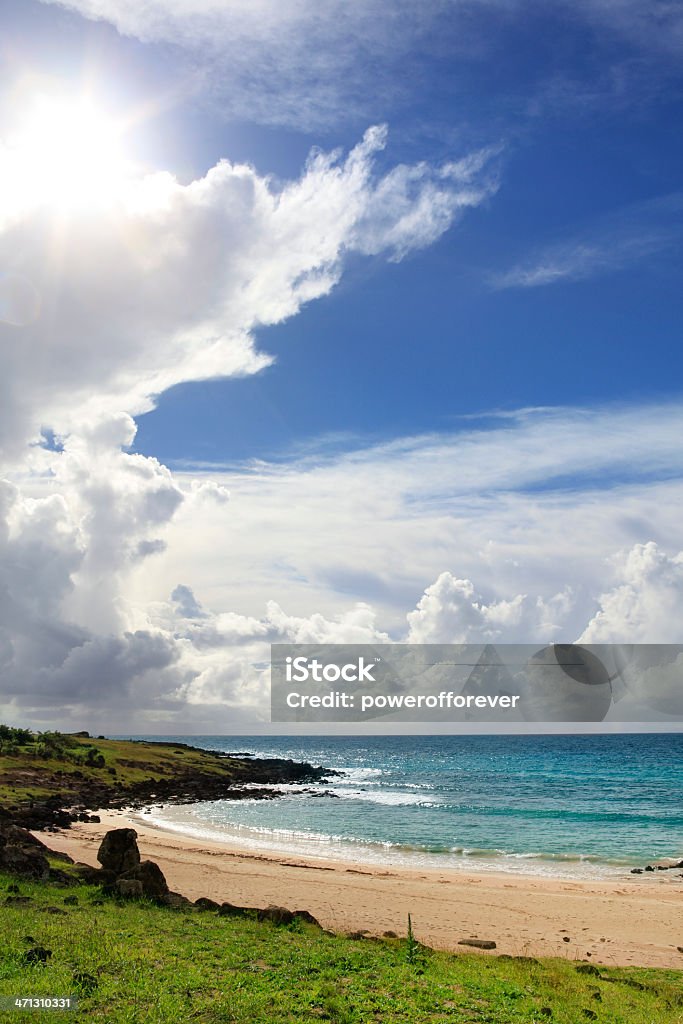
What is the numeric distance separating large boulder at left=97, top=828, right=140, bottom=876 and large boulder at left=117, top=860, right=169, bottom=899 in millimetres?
745

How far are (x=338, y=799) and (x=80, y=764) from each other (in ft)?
95.2

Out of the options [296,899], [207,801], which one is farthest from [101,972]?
[207,801]

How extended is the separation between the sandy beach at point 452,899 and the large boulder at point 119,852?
5.19 meters

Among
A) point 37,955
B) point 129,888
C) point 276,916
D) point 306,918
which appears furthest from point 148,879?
point 37,955

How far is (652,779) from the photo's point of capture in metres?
99.8

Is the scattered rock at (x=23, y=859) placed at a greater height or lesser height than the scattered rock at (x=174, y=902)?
greater

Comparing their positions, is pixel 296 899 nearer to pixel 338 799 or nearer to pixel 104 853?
pixel 104 853

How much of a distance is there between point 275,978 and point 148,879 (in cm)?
970

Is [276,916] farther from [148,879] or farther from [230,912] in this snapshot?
[148,879]

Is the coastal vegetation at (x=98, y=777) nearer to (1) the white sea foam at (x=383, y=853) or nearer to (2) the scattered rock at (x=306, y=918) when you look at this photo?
(1) the white sea foam at (x=383, y=853)

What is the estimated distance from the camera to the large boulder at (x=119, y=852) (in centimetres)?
2455

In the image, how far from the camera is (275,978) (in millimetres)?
15156

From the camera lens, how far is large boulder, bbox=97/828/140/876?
80.5 ft

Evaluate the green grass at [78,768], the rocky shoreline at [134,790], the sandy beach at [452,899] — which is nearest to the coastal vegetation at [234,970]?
the sandy beach at [452,899]
